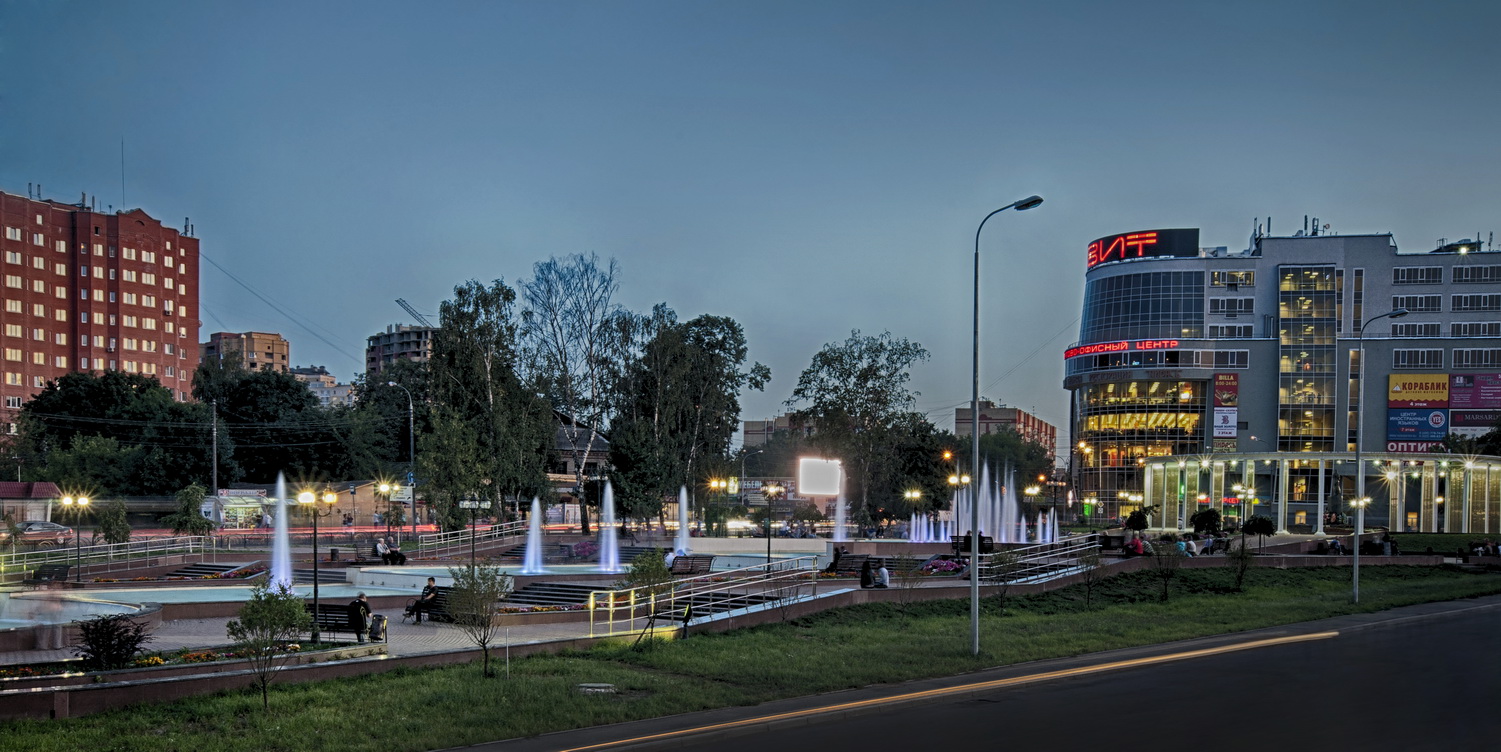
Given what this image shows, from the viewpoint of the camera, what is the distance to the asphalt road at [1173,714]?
46.3 feet

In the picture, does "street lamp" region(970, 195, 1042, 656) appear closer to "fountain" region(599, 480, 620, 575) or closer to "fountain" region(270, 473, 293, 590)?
"fountain" region(599, 480, 620, 575)

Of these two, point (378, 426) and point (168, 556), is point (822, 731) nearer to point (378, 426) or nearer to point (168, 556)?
point (168, 556)

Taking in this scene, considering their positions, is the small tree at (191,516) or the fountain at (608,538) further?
the small tree at (191,516)

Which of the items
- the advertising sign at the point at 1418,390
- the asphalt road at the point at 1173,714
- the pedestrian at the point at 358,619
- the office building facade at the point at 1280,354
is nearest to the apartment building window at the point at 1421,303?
the office building facade at the point at 1280,354

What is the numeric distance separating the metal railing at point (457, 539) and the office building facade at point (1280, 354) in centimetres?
6712

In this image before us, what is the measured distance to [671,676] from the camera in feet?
63.3

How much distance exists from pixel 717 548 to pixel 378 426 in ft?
177

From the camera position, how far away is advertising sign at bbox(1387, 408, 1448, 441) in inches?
3878

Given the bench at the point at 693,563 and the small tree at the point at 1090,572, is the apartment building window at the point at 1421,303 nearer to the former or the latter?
the small tree at the point at 1090,572

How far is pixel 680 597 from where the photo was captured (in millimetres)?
26609

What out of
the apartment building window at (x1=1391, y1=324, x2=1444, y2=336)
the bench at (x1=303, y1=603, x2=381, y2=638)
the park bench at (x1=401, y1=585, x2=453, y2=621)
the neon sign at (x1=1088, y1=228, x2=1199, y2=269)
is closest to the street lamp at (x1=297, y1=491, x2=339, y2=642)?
the bench at (x1=303, y1=603, x2=381, y2=638)

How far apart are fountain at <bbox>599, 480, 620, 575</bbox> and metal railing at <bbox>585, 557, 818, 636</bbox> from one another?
10.9 meters

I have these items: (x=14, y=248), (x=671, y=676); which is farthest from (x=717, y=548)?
(x=14, y=248)

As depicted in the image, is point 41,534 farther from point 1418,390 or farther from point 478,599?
point 1418,390
